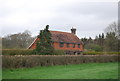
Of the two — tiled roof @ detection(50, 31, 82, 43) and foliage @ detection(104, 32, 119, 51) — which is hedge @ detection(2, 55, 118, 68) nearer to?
tiled roof @ detection(50, 31, 82, 43)

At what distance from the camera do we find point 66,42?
1801 inches

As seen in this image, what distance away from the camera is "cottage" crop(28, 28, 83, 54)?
1717 inches

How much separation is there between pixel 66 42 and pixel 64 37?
168 centimetres

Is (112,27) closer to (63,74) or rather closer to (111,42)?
(111,42)

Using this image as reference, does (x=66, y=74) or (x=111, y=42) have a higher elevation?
(x=111, y=42)

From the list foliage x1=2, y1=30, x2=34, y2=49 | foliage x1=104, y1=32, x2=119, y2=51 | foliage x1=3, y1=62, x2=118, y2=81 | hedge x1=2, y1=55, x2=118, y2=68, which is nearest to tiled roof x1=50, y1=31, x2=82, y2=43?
foliage x1=104, y1=32, x2=119, y2=51

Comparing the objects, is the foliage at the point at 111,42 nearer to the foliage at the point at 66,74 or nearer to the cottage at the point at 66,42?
the cottage at the point at 66,42

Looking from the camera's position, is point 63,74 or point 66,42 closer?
point 63,74

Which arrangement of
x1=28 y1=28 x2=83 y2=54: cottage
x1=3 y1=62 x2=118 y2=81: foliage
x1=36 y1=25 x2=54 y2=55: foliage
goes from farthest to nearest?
x1=28 y1=28 x2=83 y2=54: cottage < x1=36 y1=25 x2=54 y2=55: foliage < x1=3 y1=62 x2=118 y2=81: foliage

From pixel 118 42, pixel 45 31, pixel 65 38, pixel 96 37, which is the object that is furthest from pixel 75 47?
pixel 96 37

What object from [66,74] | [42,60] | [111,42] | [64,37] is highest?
[64,37]

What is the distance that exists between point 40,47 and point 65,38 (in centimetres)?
2092

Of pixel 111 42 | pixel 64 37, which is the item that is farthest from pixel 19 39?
pixel 111 42

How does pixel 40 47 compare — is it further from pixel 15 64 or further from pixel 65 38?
pixel 65 38
